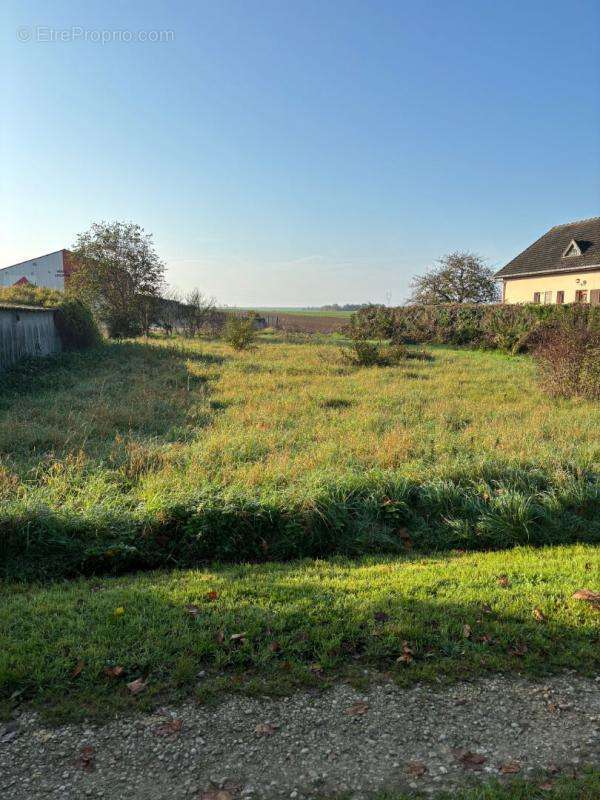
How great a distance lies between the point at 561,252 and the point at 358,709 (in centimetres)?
3763

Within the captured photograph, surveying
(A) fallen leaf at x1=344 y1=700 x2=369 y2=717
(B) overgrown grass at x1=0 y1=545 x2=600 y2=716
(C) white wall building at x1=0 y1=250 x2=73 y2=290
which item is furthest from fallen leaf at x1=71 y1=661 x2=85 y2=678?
(C) white wall building at x1=0 y1=250 x2=73 y2=290

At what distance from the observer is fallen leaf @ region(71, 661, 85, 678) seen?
3.34m

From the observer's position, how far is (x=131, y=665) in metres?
3.44

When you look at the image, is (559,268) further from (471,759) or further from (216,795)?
(216,795)

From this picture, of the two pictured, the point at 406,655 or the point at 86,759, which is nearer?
the point at 86,759

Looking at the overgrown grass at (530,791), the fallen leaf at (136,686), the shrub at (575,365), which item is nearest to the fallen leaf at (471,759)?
the overgrown grass at (530,791)

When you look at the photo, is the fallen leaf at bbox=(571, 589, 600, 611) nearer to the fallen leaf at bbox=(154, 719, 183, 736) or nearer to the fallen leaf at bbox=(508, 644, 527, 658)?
the fallen leaf at bbox=(508, 644, 527, 658)

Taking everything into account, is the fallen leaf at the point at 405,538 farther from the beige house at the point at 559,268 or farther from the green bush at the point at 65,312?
the beige house at the point at 559,268

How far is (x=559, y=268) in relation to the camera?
112ft

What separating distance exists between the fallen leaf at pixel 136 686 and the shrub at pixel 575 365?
475 inches

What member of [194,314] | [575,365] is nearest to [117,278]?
[194,314]

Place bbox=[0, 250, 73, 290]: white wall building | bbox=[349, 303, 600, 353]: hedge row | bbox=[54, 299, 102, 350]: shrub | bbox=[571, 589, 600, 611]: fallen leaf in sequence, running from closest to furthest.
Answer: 1. bbox=[571, 589, 600, 611]: fallen leaf
2. bbox=[54, 299, 102, 350]: shrub
3. bbox=[349, 303, 600, 353]: hedge row
4. bbox=[0, 250, 73, 290]: white wall building

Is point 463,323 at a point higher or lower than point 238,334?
higher

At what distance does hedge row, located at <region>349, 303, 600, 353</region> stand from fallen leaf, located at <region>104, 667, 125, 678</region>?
1974cm
